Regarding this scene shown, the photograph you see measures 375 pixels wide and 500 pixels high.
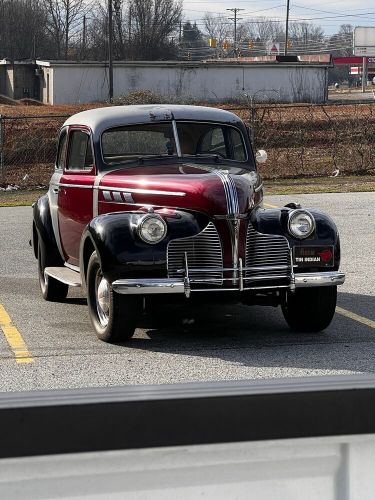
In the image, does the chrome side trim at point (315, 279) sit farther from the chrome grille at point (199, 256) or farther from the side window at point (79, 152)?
the side window at point (79, 152)

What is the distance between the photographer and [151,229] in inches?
288

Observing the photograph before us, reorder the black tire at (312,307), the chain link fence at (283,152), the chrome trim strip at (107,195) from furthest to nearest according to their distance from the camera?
the chain link fence at (283,152), the chrome trim strip at (107,195), the black tire at (312,307)

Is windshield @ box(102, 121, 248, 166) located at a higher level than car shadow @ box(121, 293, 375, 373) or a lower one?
higher

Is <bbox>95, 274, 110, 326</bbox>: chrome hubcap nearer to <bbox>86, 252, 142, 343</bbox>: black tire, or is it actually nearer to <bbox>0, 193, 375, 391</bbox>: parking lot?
<bbox>86, 252, 142, 343</bbox>: black tire

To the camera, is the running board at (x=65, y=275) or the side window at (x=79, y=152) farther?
the side window at (x=79, y=152)

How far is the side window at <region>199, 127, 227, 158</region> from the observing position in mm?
9000

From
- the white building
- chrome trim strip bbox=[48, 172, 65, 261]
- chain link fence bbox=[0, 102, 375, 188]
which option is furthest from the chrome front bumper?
the white building

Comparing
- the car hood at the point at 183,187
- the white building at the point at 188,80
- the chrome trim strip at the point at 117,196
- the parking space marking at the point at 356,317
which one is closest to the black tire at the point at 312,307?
the parking space marking at the point at 356,317

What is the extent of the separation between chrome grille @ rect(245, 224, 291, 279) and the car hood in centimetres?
24

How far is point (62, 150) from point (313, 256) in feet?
10.1

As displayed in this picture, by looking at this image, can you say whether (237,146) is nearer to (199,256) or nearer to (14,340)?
(199,256)

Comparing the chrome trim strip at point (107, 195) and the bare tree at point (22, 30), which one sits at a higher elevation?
the bare tree at point (22, 30)

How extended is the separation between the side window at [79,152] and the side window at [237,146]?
4.20ft

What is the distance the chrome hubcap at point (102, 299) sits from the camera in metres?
7.55
